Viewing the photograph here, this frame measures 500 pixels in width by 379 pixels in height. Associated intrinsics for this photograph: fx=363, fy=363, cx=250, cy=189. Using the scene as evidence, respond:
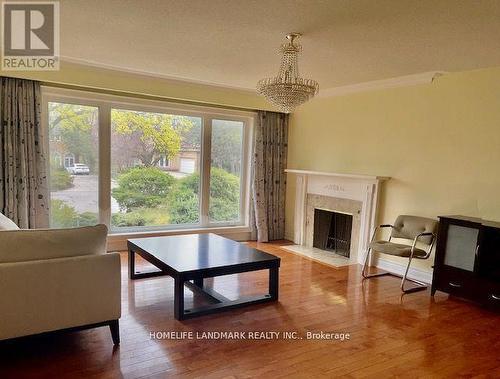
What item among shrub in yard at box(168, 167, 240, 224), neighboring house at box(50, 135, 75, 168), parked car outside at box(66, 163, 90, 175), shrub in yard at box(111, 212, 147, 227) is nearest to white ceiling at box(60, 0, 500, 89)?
neighboring house at box(50, 135, 75, 168)

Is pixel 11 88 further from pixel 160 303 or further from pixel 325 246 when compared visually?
pixel 325 246

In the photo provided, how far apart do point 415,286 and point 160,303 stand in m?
2.69

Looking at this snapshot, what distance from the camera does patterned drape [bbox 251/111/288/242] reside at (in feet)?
18.9

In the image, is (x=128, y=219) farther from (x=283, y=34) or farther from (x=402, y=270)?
(x=402, y=270)

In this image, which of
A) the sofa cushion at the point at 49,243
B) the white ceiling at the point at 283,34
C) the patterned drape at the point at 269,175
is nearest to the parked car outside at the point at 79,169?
the white ceiling at the point at 283,34

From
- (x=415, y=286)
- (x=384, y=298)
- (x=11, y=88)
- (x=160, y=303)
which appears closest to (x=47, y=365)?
(x=160, y=303)

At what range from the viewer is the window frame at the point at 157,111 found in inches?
178

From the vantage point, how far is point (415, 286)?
3938 millimetres

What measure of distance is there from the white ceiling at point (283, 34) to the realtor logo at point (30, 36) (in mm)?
110

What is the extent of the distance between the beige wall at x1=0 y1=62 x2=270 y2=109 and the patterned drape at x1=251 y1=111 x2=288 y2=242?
38cm

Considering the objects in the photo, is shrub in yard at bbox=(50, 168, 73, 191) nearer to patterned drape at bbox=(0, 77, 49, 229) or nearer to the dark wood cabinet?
patterned drape at bbox=(0, 77, 49, 229)

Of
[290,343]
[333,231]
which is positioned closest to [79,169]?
[290,343]

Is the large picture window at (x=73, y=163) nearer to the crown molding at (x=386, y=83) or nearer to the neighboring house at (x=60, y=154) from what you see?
the neighboring house at (x=60, y=154)

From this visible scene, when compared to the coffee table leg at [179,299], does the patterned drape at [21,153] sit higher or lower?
higher
